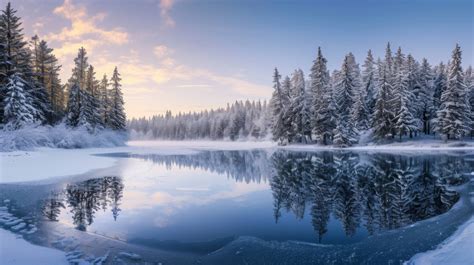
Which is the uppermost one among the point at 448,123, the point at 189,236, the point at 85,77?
the point at 85,77

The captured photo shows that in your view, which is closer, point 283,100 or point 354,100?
point 354,100

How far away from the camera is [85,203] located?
35.3 feet

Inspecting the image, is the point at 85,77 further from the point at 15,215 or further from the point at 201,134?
the point at 201,134

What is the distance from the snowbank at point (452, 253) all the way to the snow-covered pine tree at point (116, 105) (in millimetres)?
57318

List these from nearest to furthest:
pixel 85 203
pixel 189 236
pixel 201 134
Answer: pixel 189 236, pixel 85 203, pixel 201 134

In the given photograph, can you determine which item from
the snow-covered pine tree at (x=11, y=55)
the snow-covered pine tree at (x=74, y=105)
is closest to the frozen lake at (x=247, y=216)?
the snow-covered pine tree at (x=11, y=55)

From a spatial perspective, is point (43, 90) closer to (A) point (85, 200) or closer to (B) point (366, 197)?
(A) point (85, 200)

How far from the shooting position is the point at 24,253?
20.0 ft

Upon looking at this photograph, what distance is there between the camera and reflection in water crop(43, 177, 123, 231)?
9.12 metres

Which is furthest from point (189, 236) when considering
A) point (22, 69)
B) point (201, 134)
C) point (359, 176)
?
point (201, 134)

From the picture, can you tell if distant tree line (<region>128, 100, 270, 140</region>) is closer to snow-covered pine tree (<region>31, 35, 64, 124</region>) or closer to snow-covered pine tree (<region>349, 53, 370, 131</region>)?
snow-covered pine tree (<region>349, 53, 370, 131</region>)

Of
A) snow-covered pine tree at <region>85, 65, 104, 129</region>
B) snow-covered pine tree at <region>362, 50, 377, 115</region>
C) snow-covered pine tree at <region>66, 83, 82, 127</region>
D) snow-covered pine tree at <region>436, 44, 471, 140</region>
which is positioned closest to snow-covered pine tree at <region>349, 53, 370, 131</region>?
snow-covered pine tree at <region>362, 50, 377, 115</region>

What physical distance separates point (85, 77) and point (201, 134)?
80305 millimetres

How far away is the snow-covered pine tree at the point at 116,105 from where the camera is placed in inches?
2243
